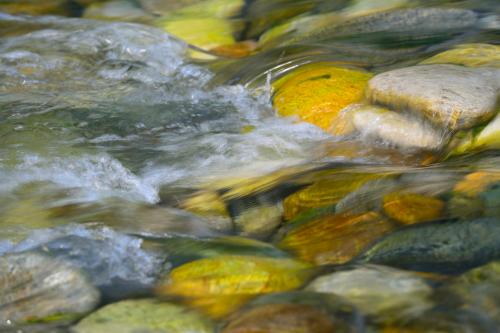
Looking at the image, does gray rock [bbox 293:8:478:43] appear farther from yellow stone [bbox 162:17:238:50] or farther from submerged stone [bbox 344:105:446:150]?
submerged stone [bbox 344:105:446:150]

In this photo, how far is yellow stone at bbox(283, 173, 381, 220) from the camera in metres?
3.49

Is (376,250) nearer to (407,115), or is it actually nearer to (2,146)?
(407,115)

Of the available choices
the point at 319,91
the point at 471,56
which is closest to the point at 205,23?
the point at 319,91

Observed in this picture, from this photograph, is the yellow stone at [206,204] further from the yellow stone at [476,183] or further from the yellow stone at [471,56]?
the yellow stone at [471,56]

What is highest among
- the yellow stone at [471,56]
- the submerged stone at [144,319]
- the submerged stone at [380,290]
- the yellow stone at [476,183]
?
the yellow stone at [471,56]

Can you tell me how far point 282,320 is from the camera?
2.38 metres

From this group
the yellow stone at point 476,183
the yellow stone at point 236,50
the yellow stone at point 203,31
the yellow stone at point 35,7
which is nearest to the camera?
the yellow stone at point 476,183

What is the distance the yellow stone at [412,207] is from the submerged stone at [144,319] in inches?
37.3

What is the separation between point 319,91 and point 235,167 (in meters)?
1.08

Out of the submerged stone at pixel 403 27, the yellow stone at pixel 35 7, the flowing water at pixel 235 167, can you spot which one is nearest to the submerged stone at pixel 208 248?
the flowing water at pixel 235 167

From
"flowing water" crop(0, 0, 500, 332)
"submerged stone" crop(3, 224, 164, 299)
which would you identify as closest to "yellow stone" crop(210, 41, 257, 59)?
"flowing water" crop(0, 0, 500, 332)

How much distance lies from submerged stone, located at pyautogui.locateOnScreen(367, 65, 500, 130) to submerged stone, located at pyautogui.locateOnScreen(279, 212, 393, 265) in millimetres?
1321

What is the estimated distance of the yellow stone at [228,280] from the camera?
2678 millimetres

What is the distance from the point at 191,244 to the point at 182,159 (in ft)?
4.78
